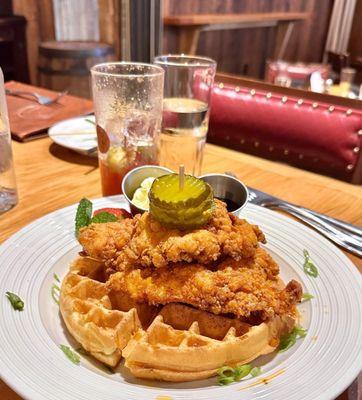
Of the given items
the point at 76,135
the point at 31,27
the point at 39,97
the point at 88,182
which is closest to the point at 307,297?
the point at 88,182

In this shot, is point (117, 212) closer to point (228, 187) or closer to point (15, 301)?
point (228, 187)

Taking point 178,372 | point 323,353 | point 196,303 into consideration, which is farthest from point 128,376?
point 323,353

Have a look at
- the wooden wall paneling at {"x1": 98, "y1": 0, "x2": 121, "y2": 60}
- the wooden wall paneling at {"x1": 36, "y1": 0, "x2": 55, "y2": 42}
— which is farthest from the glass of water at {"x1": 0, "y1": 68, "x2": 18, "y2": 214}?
the wooden wall paneling at {"x1": 36, "y1": 0, "x2": 55, "y2": 42}

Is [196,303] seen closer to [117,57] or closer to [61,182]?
[61,182]

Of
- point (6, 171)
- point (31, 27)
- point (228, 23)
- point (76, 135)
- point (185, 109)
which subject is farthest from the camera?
point (228, 23)

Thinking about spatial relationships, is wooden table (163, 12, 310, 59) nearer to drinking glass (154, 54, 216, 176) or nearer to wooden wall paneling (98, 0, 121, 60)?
wooden wall paneling (98, 0, 121, 60)
